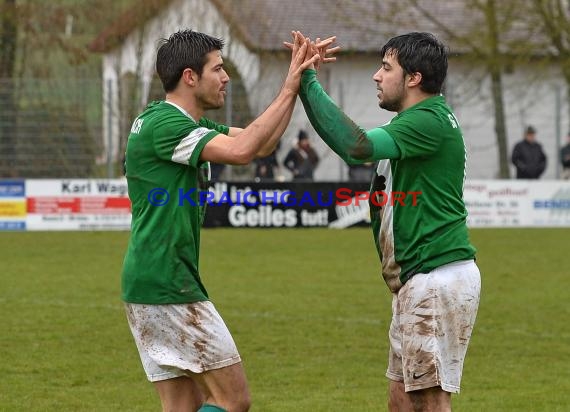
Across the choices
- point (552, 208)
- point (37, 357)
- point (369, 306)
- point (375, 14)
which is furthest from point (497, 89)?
point (37, 357)

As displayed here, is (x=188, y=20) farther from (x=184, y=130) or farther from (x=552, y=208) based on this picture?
(x=184, y=130)

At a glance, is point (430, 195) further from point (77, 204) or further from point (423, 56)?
point (77, 204)

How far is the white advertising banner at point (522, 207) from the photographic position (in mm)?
24141

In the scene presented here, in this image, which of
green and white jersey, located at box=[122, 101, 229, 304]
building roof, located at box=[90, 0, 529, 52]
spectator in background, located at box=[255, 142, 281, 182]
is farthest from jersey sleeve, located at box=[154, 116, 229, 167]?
building roof, located at box=[90, 0, 529, 52]

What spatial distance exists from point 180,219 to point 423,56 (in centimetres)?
133

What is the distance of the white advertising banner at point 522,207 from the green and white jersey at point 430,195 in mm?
18692

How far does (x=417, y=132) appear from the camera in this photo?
17.9ft

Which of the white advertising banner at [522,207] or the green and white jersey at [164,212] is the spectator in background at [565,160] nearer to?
the white advertising banner at [522,207]

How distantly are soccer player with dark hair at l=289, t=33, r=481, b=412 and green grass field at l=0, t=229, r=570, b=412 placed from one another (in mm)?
2584

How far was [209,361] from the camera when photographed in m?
5.46

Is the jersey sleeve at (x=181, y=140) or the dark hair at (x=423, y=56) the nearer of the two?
the jersey sleeve at (x=181, y=140)

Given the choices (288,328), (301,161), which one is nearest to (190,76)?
(288,328)

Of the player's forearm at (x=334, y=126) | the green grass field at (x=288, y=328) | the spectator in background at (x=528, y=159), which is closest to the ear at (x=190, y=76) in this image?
the player's forearm at (x=334, y=126)

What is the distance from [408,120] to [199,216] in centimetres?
105
